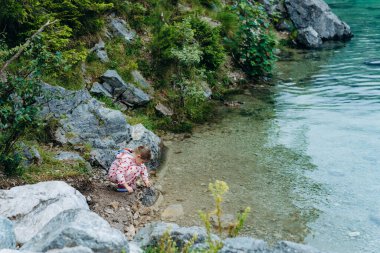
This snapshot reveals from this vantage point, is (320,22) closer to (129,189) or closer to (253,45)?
(253,45)

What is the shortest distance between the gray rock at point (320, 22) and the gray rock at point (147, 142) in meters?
18.2

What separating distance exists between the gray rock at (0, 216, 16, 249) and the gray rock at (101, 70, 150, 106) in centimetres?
770

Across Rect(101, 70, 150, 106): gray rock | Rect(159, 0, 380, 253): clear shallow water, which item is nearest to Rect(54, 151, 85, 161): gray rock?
Rect(159, 0, 380, 253): clear shallow water

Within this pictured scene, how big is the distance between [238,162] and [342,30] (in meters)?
18.6

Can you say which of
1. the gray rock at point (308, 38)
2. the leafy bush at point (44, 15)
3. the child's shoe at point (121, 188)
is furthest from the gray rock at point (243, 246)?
the gray rock at point (308, 38)

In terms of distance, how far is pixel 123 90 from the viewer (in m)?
13.2

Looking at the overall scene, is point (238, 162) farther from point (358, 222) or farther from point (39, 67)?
point (39, 67)

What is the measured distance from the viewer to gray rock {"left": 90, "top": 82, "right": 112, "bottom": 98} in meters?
12.5

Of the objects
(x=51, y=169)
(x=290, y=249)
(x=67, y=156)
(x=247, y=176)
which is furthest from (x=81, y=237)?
(x=247, y=176)

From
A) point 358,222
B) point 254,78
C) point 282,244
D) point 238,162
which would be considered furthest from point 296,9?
point 282,244

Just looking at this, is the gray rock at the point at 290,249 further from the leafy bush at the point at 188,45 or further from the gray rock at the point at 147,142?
the leafy bush at the point at 188,45

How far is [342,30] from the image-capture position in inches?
1032

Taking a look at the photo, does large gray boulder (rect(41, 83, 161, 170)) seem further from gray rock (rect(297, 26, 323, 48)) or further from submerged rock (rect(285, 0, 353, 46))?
submerged rock (rect(285, 0, 353, 46))

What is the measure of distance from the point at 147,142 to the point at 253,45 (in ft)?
29.8
